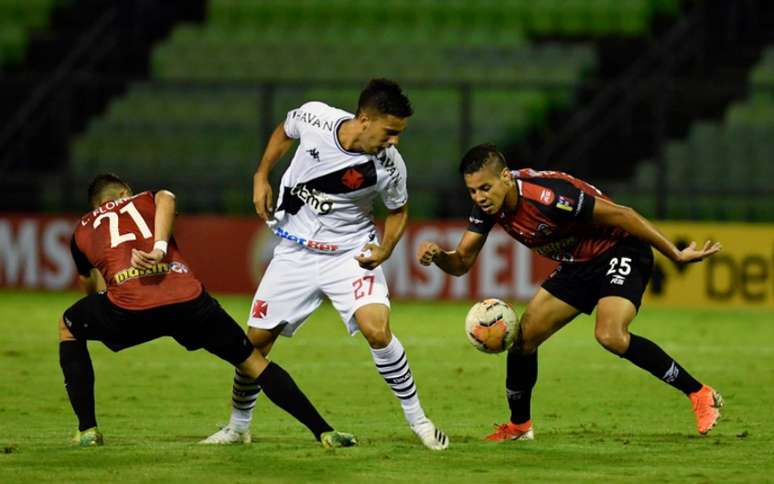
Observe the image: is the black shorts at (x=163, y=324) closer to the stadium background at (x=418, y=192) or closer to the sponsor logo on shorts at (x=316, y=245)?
the stadium background at (x=418, y=192)

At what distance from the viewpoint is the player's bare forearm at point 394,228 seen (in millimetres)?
8336

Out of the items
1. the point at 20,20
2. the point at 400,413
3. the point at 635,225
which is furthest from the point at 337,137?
the point at 20,20

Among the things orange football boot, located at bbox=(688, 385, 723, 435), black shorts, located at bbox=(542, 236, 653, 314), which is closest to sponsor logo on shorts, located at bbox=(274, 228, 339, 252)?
black shorts, located at bbox=(542, 236, 653, 314)

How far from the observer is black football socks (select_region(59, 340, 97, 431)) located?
8047 millimetres

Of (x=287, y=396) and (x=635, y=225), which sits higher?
(x=635, y=225)

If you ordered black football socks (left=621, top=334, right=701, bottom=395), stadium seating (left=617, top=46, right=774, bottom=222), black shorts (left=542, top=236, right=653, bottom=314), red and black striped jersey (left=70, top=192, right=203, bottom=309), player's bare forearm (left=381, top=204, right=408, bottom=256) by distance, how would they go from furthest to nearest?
stadium seating (left=617, top=46, right=774, bottom=222), black shorts (left=542, top=236, right=653, bottom=314), black football socks (left=621, top=334, right=701, bottom=395), player's bare forearm (left=381, top=204, right=408, bottom=256), red and black striped jersey (left=70, top=192, right=203, bottom=309)

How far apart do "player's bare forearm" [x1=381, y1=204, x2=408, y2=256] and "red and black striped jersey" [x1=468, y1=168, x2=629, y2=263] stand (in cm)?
42

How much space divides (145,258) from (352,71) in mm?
13428

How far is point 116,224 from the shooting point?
8125 mm

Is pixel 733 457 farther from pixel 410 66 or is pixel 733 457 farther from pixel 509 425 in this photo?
pixel 410 66

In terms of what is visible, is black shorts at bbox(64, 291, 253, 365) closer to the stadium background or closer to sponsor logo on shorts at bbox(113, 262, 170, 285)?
sponsor logo on shorts at bbox(113, 262, 170, 285)

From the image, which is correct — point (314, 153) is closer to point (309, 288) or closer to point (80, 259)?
point (309, 288)

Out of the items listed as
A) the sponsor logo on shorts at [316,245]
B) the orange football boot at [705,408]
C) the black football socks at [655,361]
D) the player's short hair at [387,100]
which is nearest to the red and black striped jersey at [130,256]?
the sponsor logo on shorts at [316,245]

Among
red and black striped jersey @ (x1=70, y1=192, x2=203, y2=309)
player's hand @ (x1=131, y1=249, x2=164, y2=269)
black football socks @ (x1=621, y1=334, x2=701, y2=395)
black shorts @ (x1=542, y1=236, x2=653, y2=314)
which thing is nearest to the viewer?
player's hand @ (x1=131, y1=249, x2=164, y2=269)
